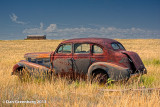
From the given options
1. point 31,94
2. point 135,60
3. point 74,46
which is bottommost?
point 31,94

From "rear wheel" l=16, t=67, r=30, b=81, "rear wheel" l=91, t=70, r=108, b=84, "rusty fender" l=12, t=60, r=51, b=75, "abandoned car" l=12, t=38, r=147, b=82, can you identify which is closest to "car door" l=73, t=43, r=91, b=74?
"abandoned car" l=12, t=38, r=147, b=82

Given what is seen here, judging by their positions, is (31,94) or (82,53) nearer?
(31,94)

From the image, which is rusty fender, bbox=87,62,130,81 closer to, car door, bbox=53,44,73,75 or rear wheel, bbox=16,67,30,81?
car door, bbox=53,44,73,75

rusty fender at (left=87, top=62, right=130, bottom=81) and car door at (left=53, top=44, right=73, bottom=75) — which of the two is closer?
rusty fender at (left=87, top=62, right=130, bottom=81)

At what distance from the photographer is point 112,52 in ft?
20.0

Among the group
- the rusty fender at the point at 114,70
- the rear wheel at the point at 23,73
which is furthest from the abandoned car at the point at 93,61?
the rear wheel at the point at 23,73

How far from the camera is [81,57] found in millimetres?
6422

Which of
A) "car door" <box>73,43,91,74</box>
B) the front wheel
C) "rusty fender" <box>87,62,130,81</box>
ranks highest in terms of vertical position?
"car door" <box>73,43,91,74</box>

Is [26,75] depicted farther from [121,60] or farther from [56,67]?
[121,60]

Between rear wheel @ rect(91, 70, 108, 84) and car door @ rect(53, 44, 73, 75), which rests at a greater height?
car door @ rect(53, 44, 73, 75)

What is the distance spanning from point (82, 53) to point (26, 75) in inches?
92.7

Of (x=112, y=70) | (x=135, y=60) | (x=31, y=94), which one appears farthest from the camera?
(x=135, y=60)

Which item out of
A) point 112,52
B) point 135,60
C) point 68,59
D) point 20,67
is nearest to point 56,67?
point 68,59

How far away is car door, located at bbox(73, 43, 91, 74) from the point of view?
6.37 m
